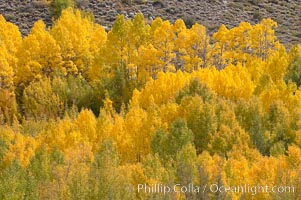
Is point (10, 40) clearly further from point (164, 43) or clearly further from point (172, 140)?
point (172, 140)

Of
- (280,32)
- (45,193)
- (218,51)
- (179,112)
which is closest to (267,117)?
(179,112)

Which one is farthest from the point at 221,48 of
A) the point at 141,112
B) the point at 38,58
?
the point at 38,58

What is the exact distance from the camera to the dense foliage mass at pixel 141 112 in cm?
3039

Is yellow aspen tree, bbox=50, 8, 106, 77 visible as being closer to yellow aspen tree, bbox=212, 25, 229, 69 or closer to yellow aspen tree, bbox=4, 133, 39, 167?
yellow aspen tree, bbox=212, 25, 229, 69

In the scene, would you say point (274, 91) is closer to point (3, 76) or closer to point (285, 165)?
point (285, 165)

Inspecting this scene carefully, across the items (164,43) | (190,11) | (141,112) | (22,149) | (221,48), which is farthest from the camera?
(190,11)

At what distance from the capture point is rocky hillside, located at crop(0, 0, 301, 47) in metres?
88.7

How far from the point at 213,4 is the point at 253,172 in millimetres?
68417

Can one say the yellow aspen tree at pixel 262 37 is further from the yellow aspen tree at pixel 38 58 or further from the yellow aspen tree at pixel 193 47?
the yellow aspen tree at pixel 38 58

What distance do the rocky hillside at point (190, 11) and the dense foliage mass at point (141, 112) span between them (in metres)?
21.0

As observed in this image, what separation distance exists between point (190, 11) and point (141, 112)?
166 ft

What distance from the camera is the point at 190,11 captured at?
94.2m

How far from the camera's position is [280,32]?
90562 millimetres

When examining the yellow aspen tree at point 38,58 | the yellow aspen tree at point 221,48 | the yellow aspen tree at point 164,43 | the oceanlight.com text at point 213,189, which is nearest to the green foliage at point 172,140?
the oceanlight.com text at point 213,189
